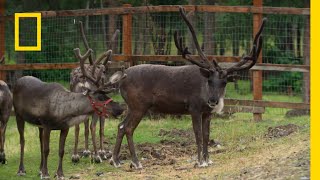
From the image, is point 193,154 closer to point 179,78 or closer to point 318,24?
point 179,78

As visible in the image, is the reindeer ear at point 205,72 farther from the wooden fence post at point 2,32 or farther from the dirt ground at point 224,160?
the wooden fence post at point 2,32

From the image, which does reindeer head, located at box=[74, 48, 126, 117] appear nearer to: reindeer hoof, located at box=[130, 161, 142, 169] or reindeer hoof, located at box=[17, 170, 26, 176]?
reindeer hoof, located at box=[130, 161, 142, 169]

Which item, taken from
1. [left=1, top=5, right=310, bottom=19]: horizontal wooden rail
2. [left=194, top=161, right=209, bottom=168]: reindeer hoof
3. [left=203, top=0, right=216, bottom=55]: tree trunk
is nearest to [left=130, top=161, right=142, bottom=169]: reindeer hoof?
[left=194, top=161, right=209, bottom=168]: reindeer hoof

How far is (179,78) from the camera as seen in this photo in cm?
1184

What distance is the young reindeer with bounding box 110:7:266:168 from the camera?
1144 cm

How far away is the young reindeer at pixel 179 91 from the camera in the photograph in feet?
37.5

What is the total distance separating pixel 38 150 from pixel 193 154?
3.15 metres

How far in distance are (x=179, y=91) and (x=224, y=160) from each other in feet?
4.33

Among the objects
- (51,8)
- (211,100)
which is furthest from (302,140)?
(51,8)

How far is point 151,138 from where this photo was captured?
562 inches

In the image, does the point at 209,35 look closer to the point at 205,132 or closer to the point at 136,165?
the point at 205,132

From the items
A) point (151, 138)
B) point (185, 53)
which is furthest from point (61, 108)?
point (151, 138)

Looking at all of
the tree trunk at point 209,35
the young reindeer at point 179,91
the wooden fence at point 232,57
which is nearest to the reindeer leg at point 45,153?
the young reindeer at point 179,91

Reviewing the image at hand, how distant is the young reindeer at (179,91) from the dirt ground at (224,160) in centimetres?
42
